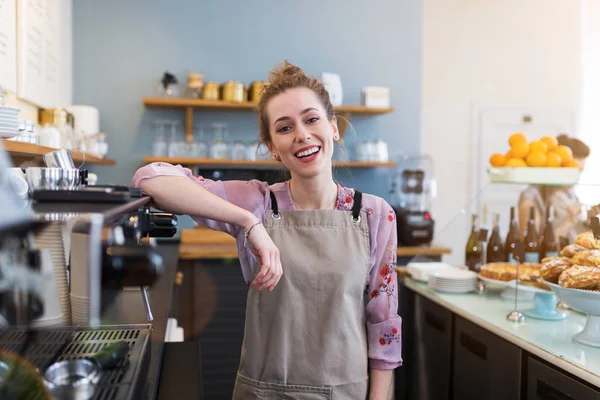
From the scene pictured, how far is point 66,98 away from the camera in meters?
3.94

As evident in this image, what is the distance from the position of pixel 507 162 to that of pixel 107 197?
2.05 m

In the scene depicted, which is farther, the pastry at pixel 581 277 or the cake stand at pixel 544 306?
the cake stand at pixel 544 306

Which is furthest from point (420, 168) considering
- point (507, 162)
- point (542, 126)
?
point (507, 162)

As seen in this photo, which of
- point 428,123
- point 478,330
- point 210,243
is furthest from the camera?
point 428,123

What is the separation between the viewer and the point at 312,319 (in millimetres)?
1494

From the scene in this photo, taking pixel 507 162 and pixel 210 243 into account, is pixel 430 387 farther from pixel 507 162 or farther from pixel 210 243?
pixel 210 243

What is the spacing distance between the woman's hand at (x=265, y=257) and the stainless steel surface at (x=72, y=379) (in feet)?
1.45

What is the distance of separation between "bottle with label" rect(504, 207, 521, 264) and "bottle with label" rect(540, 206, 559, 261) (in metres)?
0.12

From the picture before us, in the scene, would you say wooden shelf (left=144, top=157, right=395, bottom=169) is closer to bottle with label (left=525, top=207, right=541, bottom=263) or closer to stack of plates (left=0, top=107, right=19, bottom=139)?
bottle with label (left=525, top=207, right=541, bottom=263)

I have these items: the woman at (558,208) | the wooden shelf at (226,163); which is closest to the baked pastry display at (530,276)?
the woman at (558,208)

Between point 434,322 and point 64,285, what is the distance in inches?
80.9

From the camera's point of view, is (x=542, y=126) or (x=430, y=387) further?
(x=542, y=126)

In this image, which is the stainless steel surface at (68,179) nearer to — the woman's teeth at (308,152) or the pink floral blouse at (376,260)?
the pink floral blouse at (376,260)

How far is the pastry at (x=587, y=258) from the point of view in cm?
166
